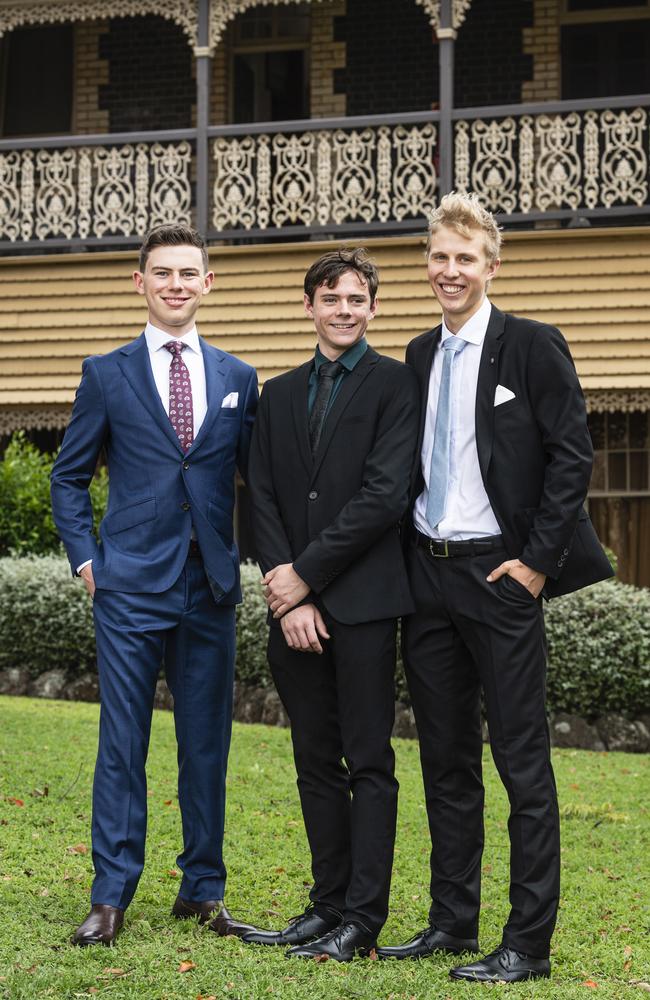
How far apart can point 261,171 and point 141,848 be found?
9.05 m

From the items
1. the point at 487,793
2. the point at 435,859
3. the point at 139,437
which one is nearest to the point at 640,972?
the point at 435,859

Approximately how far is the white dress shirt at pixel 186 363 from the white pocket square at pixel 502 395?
103 centimetres

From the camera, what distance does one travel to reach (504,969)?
404cm

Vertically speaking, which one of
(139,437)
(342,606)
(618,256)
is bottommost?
(342,606)

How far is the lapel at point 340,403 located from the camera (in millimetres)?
4371

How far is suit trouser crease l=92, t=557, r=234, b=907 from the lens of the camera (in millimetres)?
4375

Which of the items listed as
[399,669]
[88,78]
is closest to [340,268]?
[399,669]

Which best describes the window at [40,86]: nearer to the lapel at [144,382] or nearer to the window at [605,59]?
the window at [605,59]

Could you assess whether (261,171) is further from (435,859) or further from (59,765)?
(435,859)

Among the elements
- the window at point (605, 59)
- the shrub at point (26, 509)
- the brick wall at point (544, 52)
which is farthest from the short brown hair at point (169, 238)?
the window at point (605, 59)

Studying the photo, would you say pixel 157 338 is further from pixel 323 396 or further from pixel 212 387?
pixel 323 396

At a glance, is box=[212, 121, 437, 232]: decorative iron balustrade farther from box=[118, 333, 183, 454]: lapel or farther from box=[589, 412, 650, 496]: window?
box=[118, 333, 183, 454]: lapel

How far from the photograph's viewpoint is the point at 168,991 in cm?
Result: 390

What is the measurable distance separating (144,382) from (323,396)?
2.07 ft
